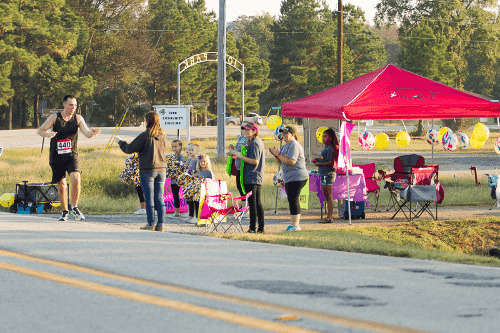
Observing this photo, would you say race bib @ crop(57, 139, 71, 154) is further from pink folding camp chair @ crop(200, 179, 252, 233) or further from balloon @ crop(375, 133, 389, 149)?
balloon @ crop(375, 133, 389, 149)

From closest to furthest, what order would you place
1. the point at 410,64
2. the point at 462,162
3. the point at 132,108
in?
the point at 462,162 → the point at 410,64 → the point at 132,108

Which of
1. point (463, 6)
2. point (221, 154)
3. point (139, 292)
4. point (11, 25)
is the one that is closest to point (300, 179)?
point (139, 292)

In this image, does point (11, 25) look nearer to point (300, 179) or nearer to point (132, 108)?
point (132, 108)

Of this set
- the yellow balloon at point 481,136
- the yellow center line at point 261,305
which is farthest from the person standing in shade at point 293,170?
the yellow balloon at point 481,136

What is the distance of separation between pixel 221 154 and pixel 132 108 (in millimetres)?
48083

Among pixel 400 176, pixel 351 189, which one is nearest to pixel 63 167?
pixel 351 189

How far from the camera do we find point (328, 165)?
12.1 m

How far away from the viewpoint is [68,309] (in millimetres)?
5207

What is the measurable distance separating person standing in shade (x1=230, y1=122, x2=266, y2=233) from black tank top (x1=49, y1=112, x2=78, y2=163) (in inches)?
106

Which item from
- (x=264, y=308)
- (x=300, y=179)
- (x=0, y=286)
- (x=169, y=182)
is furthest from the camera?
(x=169, y=182)

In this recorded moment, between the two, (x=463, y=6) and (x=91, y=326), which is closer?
(x=91, y=326)

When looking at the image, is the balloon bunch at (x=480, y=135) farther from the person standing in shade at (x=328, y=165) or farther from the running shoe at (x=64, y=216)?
the running shoe at (x=64, y=216)

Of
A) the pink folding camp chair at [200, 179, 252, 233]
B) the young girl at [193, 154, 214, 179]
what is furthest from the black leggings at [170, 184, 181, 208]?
the pink folding camp chair at [200, 179, 252, 233]

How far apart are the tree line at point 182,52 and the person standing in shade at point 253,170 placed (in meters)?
40.5
